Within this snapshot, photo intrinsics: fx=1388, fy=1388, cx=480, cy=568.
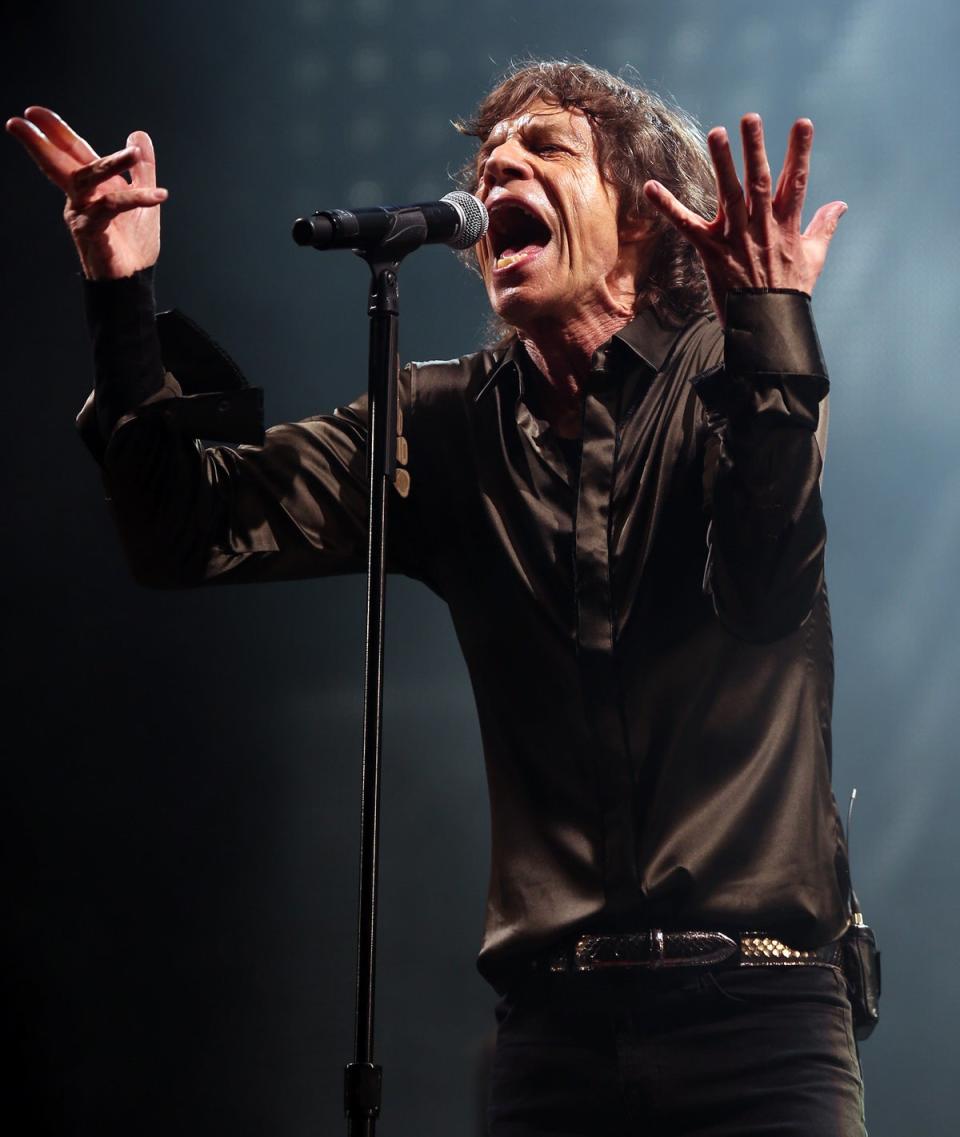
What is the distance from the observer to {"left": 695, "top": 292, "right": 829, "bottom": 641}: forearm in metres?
1.55

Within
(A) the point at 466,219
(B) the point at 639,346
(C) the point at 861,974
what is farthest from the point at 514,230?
(C) the point at 861,974

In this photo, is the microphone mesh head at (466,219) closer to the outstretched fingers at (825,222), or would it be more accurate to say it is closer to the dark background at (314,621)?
the outstretched fingers at (825,222)

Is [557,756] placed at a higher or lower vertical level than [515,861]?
higher

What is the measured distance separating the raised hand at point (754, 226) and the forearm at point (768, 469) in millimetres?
29

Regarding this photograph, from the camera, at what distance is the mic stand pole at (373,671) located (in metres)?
1.32

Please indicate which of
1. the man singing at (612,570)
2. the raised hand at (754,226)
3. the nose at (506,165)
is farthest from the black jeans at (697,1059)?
the nose at (506,165)

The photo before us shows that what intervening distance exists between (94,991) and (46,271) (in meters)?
1.68

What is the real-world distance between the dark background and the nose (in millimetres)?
969

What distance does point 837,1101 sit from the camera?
5.14ft

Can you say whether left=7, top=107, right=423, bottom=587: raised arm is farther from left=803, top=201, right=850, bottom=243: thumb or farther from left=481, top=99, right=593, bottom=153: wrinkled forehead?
left=803, top=201, right=850, bottom=243: thumb

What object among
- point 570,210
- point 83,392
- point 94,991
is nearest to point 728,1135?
point 570,210

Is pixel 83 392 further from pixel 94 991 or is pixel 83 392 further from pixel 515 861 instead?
pixel 515 861

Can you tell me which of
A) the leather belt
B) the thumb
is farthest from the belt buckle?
the thumb

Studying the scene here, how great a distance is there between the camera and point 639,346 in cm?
197
